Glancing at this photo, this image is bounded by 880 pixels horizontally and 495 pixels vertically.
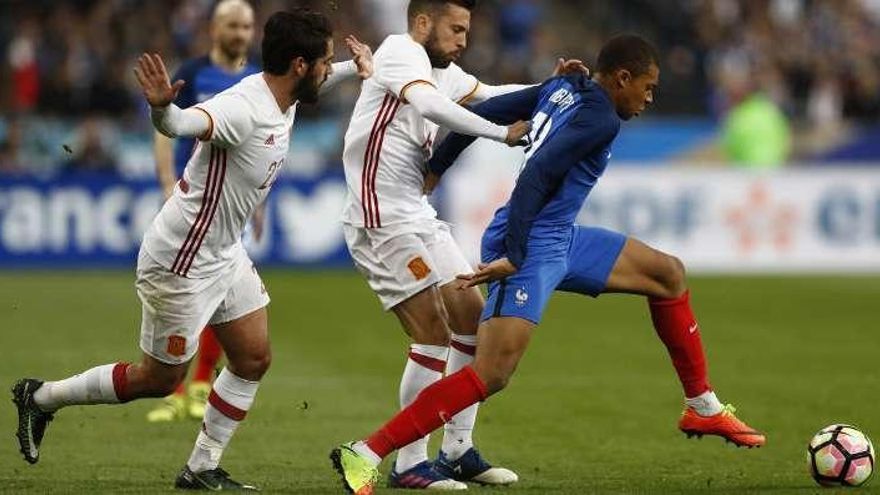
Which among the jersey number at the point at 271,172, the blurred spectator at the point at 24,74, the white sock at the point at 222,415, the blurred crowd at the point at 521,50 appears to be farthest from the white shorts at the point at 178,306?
the blurred spectator at the point at 24,74

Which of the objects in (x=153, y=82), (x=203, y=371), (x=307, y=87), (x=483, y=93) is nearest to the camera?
(x=153, y=82)

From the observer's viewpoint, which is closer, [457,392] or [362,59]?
[457,392]

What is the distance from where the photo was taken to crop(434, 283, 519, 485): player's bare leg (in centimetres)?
870

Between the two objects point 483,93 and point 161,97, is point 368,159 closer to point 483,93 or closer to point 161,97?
point 483,93

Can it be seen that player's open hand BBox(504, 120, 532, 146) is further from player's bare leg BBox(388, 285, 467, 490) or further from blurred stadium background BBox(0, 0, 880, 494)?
blurred stadium background BBox(0, 0, 880, 494)

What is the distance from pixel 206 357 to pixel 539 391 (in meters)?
2.48

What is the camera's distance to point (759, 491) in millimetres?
8203

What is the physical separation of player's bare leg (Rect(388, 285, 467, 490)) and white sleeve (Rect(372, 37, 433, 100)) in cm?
100

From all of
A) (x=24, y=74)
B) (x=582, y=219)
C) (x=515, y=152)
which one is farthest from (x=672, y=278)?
(x=24, y=74)

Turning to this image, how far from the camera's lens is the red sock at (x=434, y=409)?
25.7 feet

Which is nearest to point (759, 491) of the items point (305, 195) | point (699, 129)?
point (305, 195)

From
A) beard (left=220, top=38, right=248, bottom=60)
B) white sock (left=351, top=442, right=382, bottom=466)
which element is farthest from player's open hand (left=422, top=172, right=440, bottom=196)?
beard (left=220, top=38, right=248, bottom=60)

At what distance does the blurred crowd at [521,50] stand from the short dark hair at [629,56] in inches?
591

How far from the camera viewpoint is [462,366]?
8.74m
